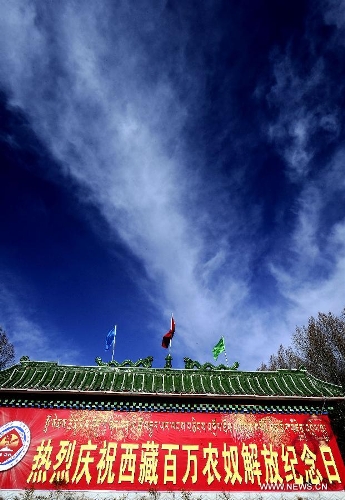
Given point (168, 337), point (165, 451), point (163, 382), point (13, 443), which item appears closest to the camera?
point (13, 443)

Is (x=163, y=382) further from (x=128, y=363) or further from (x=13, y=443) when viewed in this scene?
(x=13, y=443)

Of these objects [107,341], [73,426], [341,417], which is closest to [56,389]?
[73,426]

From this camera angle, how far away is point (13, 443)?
463 inches

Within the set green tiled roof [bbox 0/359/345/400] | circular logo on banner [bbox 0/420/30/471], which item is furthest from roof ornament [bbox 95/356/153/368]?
circular logo on banner [bbox 0/420/30/471]

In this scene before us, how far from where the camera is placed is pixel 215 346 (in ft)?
58.4

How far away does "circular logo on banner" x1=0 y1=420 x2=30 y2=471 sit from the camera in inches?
452

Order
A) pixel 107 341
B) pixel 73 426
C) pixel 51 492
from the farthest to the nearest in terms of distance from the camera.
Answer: pixel 107 341
pixel 73 426
pixel 51 492

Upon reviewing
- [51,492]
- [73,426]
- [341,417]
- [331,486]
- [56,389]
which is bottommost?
[51,492]

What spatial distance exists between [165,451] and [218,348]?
661 cm

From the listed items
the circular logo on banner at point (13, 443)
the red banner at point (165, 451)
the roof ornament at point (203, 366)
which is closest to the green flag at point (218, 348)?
the roof ornament at point (203, 366)

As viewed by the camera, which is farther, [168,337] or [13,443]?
[168,337]

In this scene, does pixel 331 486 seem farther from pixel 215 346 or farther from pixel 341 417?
pixel 341 417

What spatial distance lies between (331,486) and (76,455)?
9.06 m

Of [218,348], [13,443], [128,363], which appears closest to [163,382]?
[128,363]
